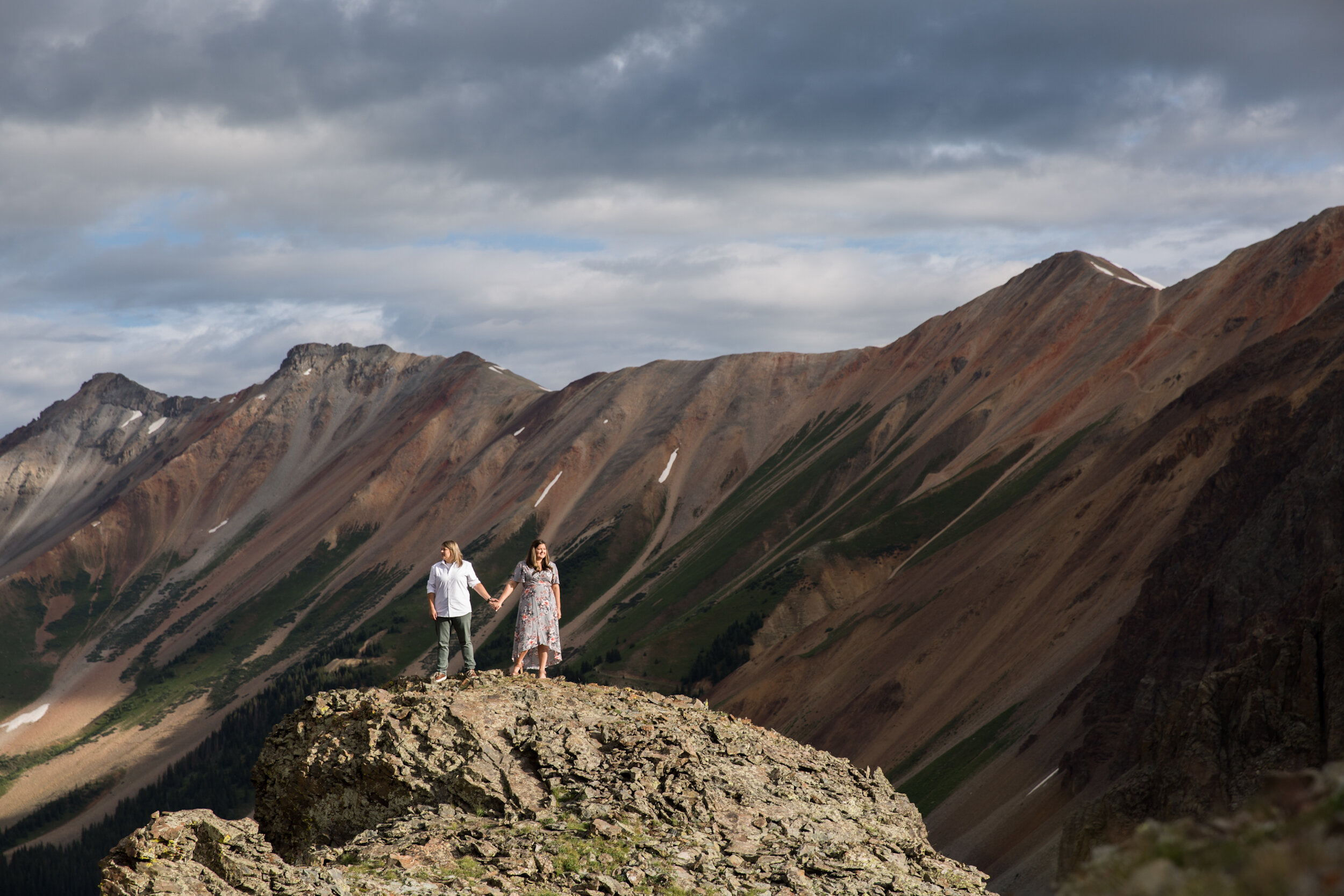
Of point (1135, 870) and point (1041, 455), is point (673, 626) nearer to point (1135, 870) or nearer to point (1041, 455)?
point (1041, 455)

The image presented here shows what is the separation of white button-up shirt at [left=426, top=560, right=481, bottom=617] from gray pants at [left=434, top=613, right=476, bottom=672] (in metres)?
0.25

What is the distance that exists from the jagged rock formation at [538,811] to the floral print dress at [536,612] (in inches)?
52.4

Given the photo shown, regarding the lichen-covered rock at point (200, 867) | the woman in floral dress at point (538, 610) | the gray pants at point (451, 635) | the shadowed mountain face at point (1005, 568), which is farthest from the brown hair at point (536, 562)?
the shadowed mountain face at point (1005, 568)

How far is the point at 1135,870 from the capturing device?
5.62m

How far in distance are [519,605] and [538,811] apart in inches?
230

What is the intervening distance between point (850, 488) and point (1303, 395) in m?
77.0

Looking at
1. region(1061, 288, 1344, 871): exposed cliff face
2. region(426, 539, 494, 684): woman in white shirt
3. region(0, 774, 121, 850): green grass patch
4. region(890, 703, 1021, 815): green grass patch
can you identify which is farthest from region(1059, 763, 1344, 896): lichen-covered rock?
region(0, 774, 121, 850): green grass patch

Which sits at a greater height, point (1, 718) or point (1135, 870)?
point (1135, 870)

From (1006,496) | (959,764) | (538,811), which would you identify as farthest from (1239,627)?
(538,811)

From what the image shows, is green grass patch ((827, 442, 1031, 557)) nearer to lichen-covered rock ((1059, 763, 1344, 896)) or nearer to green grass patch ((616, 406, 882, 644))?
green grass patch ((616, 406, 882, 644))

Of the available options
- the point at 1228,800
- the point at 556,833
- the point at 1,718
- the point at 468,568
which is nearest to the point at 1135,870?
the point at 556,833

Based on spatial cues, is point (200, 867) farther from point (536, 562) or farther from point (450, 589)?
point (536, 562)

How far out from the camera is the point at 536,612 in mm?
21656

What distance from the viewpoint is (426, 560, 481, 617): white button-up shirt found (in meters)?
21.2
